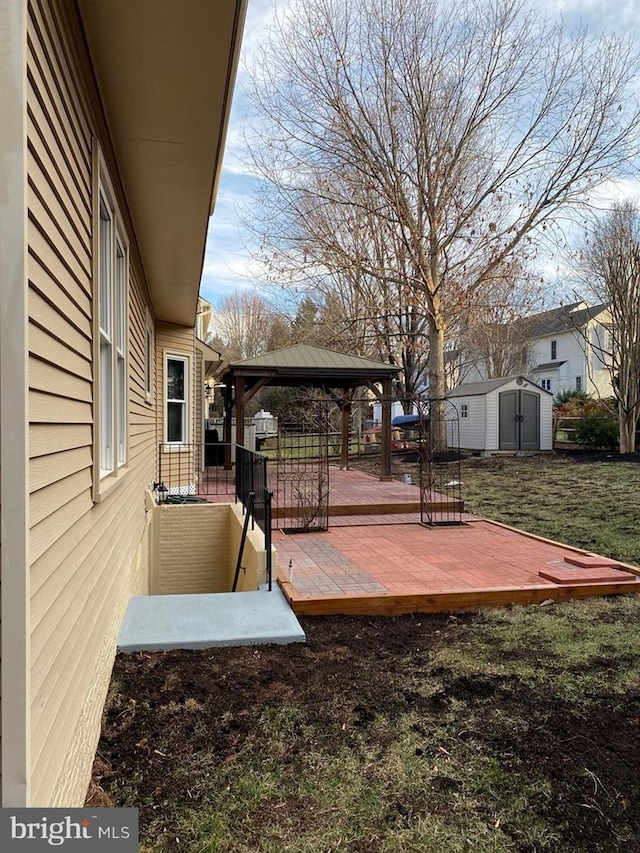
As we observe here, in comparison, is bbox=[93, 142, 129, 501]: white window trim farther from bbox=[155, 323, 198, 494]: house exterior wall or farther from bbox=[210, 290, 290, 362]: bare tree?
bbox=[210, 290, 290, 362]: bare tree

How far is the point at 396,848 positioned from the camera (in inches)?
79.6

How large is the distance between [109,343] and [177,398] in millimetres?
7176

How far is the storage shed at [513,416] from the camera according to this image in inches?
757

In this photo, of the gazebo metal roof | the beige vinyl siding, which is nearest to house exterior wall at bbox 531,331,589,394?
the gazebo metal roof

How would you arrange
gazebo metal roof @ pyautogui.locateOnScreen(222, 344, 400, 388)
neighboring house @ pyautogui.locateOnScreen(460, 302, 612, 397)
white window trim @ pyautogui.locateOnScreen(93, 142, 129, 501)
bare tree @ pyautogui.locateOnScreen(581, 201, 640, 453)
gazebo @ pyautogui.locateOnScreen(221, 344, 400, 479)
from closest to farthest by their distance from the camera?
white window trim @ pyautogui.locateOnScreen(93, 142, 129, 501), gazebo @ pyautogui.locateOnScreen(221, 344, 400, 479), gazebo metal roof @ pyautogui.locateOnScreen(222, 344, 400, 388), bare tree @ pyautogui.locateOnScreen(581, 201, 640, 453), neighboring house @ pyautogui.locateOnScreen(460, 302, 612, 397)

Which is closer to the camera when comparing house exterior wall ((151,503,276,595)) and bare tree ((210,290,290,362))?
house exterior wall ((151,503,276,595))

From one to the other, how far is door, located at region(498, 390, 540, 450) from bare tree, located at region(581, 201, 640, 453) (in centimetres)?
267

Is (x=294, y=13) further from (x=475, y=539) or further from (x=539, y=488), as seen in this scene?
(x=475, y=539)

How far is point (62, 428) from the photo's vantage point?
6.83 ft

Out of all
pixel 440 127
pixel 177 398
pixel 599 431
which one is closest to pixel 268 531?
pixel 177 398

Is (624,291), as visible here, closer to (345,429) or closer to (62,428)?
(345,429)

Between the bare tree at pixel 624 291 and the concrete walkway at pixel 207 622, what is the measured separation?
15719mm

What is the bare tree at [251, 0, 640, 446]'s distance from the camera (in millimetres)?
15415

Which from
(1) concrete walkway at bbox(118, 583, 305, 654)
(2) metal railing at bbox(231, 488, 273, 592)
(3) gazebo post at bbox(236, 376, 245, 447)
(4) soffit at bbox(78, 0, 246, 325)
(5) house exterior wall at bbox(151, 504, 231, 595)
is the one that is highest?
(4) soffit at bbox(78, 0, 246, 325)
